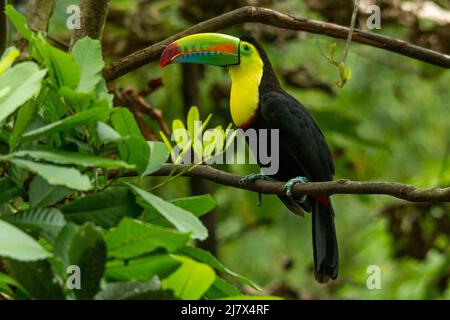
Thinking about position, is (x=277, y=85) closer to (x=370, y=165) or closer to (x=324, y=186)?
(x=324, y=186)

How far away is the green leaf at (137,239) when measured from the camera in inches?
63.9

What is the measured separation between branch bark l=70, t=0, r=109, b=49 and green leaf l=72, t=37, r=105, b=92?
639mm

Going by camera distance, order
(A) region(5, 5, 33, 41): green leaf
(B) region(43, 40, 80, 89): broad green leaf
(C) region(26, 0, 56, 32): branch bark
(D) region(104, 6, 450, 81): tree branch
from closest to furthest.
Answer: (B) region(43, 40, 80, 89): broad green leaf → (A) region(5, 5, 33, 41): green leaf → (D) region(104, 6, 450, 81): tree branch → (C) region(26, 0, 56, 32): branch bark


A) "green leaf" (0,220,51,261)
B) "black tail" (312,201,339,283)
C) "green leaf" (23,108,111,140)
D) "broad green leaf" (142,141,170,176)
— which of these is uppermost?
"green leaf" (23,108,111,140)

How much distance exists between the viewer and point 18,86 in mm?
1684

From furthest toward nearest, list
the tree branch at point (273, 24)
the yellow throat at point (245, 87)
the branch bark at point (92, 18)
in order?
the yellow throat at point (245, 87), the tree branch at point (273, 24), the branch bark at point (92, 18)

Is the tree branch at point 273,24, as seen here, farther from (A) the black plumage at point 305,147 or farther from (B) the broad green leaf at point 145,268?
(B) the broad green leaf at point 145,268

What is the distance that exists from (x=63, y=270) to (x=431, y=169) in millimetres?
4440

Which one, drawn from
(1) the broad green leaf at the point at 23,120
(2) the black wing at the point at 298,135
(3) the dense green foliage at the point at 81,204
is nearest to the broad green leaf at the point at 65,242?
(3) the dense green foliage at the point at 81,204

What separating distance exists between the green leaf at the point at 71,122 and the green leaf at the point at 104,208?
148mm

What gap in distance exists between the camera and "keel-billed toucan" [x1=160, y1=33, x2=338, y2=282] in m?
3.47

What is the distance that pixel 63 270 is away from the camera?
5.36 ft

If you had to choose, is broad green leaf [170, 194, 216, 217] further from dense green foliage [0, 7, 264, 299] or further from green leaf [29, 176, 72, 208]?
green leaf [29, 176, 72, 208]

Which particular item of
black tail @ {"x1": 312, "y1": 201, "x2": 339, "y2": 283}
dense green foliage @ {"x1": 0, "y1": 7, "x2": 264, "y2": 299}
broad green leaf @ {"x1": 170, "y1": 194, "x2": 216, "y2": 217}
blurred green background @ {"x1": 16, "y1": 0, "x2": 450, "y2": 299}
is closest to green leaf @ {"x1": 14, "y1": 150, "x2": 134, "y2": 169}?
dense green foliage @ {"x1": 0, "y1": 7, "x2": 264, "y2": 299}
